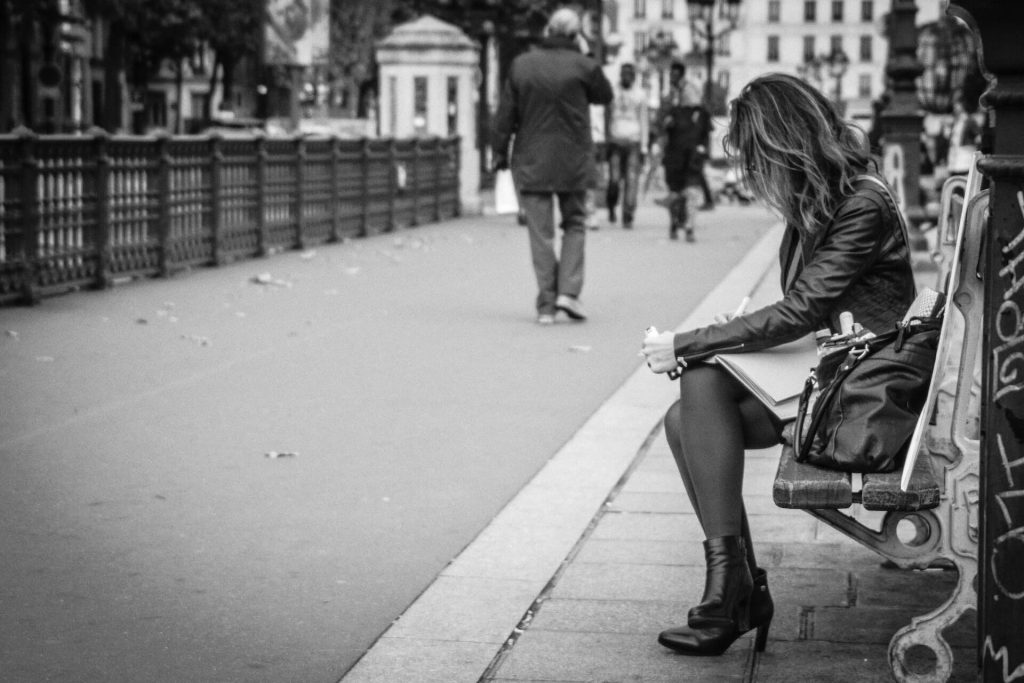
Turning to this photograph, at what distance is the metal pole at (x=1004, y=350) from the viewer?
298 cm

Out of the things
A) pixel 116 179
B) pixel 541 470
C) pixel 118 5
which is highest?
pixel 118 5

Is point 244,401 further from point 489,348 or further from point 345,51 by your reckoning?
point 345,51

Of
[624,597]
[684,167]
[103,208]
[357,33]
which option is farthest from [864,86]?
[624,597]

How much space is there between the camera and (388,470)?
677 cm

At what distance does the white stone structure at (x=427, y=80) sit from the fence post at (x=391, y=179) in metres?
3.46

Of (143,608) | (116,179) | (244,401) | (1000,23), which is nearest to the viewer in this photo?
(1000,23)

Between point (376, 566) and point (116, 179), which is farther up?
point (116, 179)

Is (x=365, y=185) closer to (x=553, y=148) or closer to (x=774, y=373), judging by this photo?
(x=553, y=148)

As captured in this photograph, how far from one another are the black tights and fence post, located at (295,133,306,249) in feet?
45.4

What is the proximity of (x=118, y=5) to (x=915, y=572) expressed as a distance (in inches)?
1525

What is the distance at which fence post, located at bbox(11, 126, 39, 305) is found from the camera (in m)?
11.9

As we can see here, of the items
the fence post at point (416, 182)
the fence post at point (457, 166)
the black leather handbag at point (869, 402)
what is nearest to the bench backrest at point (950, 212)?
the black leather handbag at point (869, 402)

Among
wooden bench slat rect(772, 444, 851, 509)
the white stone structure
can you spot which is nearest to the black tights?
wooden bench slat rect(772, 444, 851, 509)

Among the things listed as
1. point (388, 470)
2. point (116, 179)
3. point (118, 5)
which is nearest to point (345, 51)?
point (118, 5)
